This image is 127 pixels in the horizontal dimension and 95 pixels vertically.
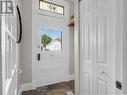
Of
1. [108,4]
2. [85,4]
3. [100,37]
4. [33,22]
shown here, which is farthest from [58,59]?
[108,4]

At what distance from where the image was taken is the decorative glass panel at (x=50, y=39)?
3930mm

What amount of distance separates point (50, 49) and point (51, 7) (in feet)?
4.68

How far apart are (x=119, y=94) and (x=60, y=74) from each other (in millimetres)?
3329

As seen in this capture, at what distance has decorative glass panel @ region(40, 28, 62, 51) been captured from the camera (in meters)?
3.93

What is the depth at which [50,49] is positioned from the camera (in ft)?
13.3

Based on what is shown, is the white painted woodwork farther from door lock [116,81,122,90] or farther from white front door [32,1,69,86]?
white front door [32,1,69,86]

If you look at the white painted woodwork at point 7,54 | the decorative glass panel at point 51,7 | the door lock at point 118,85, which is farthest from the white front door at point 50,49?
the door lock at point 118,85

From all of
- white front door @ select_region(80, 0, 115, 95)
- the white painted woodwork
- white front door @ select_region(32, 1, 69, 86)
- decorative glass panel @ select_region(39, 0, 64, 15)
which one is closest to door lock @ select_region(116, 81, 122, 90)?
white front door @ select_region(80, 0, 115, 95)

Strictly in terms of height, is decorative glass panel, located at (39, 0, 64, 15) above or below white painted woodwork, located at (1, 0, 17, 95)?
above

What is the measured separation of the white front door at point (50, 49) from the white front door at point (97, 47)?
1.78 metres

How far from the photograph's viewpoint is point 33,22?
3654 millimetres

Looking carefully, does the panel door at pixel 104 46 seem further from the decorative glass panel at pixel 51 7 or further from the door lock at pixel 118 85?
the decorative glass panel at pixel 51 7

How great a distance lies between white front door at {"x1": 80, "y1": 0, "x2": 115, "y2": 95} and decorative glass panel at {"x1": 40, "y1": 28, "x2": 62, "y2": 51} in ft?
6.08

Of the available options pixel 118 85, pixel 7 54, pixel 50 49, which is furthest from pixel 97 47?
pixel 50 49
